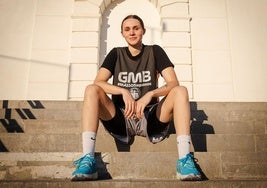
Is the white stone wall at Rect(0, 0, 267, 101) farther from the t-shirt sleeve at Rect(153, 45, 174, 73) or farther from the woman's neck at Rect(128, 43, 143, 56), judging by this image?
the t-shirt sleeve at Rect(153, 45, 174, 73)

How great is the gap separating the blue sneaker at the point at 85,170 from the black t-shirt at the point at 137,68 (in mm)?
770

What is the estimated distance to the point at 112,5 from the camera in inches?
293

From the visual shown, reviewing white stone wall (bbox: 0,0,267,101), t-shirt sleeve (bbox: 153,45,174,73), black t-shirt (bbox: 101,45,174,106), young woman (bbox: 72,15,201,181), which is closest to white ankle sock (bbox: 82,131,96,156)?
young woman (bbox: 72,15,201,181)

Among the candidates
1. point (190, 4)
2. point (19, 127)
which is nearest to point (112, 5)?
point (190, 4)

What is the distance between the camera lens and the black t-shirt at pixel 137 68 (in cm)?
262

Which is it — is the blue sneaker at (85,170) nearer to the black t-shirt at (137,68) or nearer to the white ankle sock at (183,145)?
the white ankle sock at (183,145)

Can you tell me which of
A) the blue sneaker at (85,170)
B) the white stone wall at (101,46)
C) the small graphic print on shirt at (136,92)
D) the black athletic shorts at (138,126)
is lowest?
the blue sneaker at (85,170)

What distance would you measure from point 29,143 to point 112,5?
5568 mm

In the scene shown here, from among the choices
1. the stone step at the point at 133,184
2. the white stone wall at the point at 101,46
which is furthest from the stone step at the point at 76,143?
the white stone wall at the point at 101,46

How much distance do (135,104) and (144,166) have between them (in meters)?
0.50

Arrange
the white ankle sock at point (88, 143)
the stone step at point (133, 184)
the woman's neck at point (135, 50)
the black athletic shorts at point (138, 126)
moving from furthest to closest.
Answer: the woman's neck at point (135, 50) < the black athletic shorts at point (138, 126) < the white ankle sock at point (88, 143) < the stone step at point (133, 184)

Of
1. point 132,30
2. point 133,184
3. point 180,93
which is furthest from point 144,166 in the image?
point 132,30

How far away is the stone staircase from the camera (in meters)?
1.92

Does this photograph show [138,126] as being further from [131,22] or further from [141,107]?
[131,22]
